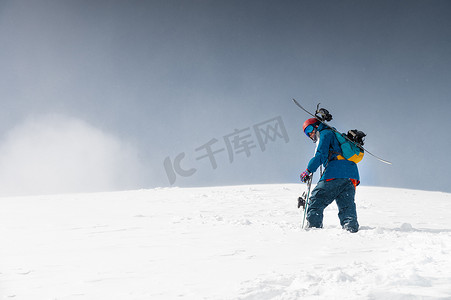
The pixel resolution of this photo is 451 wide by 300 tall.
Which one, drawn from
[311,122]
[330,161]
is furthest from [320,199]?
[311,122]

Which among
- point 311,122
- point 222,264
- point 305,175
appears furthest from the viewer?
point 311,122

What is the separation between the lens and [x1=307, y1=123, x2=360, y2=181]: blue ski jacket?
5.23m

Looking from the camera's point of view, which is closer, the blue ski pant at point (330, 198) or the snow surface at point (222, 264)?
the snow surface at point (222, 264)

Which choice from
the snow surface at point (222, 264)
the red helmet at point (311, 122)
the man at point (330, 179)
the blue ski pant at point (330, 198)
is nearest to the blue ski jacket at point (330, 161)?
the man at point (330, 179)

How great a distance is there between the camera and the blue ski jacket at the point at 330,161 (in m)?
5.23

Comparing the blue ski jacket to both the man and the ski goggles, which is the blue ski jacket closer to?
the man

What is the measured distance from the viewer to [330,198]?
5305 mm

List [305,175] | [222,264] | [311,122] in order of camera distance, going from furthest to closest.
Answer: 1. [311,122]
2. [305,175]
3. [222,264]

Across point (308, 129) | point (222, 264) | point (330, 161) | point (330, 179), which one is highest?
point (308, 129)

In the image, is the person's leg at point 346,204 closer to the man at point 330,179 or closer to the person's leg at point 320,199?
the man at point 330,179

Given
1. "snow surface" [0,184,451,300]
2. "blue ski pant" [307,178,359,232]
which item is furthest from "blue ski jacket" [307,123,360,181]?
"snow surface" [0,184,451,300]

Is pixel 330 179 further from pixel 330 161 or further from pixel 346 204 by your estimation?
pixel 346 204

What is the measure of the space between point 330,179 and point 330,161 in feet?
0.99

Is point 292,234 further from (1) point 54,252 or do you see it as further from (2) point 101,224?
(2) point 101,224
